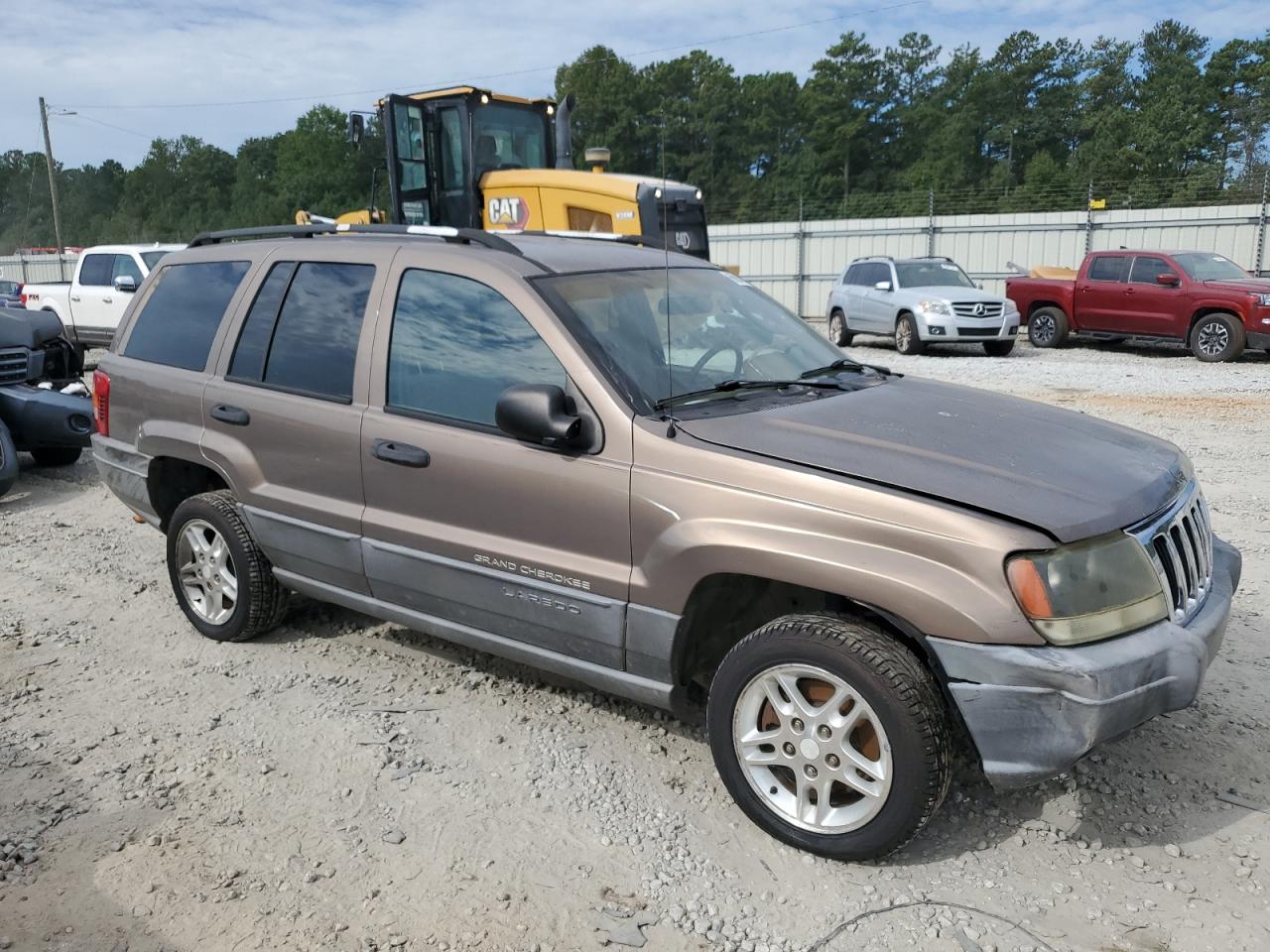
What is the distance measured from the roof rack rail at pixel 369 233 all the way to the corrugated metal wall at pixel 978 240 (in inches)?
764

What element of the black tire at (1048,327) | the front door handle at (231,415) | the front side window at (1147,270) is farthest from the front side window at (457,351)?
the black tire at (1048,327)

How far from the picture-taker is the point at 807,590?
3.40 m

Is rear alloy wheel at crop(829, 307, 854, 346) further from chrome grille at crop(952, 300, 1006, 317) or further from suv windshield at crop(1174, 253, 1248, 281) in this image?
suv windshield at crop(1174, 253, 1248, 281)

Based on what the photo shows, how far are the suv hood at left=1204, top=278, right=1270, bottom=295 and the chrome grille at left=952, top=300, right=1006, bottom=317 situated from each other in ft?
10.0

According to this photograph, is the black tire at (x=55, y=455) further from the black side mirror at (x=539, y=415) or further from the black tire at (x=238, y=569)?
the black side mirror at (x=539, y=415)

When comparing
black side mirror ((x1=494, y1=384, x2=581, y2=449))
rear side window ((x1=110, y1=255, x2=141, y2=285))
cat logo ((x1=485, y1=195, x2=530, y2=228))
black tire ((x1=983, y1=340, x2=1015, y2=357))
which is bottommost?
black tire ((x1=983, y1=340, x2=1015, y2=357))

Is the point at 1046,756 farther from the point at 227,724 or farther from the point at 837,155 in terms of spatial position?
the point at 837,155

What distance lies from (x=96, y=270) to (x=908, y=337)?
1316cm

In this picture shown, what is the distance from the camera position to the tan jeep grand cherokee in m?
2.92

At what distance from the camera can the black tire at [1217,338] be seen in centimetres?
1606

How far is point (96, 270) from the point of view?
16.7 meters

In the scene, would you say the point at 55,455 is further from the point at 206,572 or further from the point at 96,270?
the point at 96,270

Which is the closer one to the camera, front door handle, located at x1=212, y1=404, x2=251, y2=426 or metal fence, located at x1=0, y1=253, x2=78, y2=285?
front door handle, located at x1=212, y1=404, x2=251, y2=426

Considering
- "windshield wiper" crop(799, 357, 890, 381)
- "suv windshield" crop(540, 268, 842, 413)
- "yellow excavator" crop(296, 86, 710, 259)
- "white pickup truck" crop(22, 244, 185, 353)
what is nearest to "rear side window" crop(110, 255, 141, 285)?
"white pickup truck" crop(22, 244, 185, 353)
